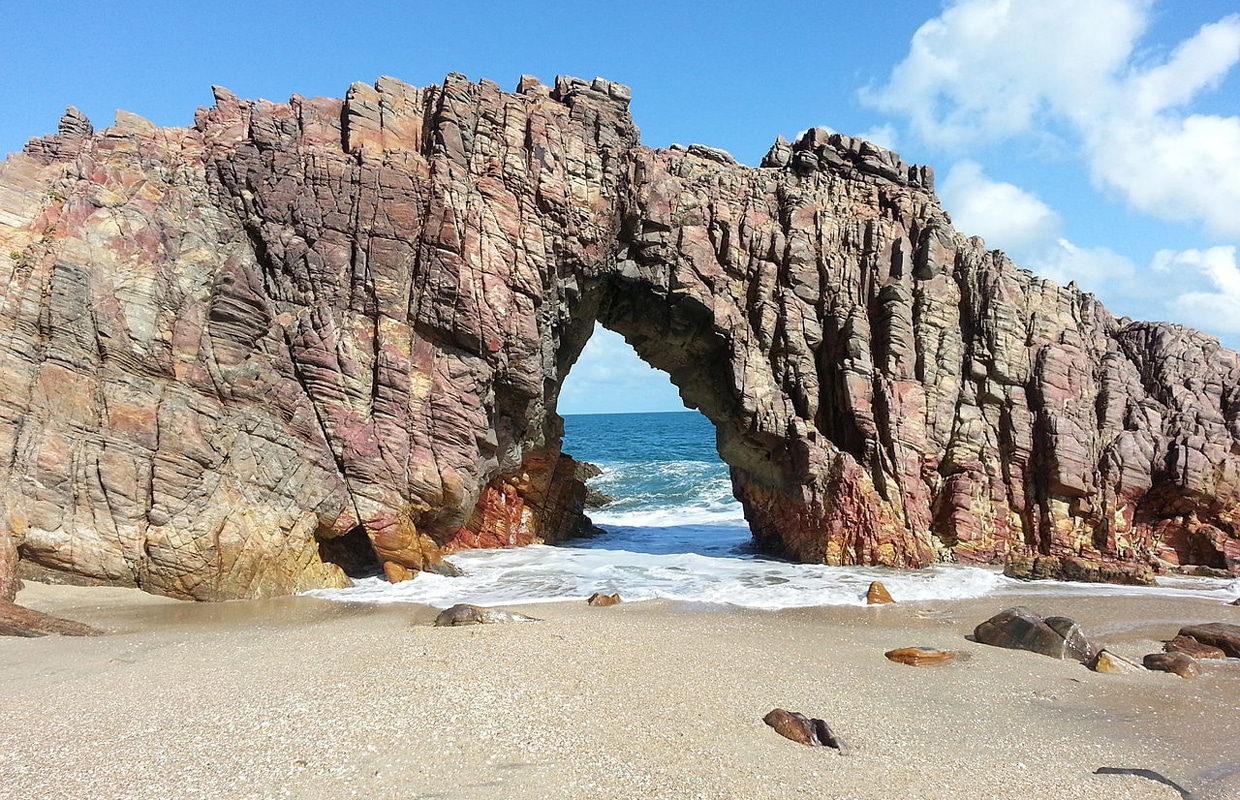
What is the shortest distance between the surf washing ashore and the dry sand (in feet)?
0.13

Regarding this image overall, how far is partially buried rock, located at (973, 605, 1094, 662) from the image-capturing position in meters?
12.4

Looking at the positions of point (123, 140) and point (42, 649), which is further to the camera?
point (123, 140)

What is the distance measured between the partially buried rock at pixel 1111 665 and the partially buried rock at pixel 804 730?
6.61 metres

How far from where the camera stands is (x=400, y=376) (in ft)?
65.0

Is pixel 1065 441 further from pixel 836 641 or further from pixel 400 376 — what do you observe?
pixel 400 376

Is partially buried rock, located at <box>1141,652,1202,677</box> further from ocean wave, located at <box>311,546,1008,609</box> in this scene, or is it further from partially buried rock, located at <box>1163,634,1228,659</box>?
ocean wave, located at <box>311,546,1008,609</box>

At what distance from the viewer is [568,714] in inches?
338

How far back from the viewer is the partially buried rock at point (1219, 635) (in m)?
12.6

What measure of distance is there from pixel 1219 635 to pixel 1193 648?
747mm

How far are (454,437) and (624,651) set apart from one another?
10667 mm

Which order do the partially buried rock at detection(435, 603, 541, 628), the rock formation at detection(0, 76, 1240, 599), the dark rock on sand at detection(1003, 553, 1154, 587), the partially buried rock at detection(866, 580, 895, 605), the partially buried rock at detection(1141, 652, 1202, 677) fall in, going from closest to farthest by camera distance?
the partially buried rock at detection(1141, 652, 1202, 677) → the partially buried rock at detection(435, 603, 541, 628) → the rock formation at detection(0, 76, 1240, 599) → the partially buried rock at detection(866, 580, 895, 605) → the dark rock on sand at detection(1003, 553, 1154, 587)

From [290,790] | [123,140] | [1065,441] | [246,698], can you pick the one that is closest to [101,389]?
[123,140]

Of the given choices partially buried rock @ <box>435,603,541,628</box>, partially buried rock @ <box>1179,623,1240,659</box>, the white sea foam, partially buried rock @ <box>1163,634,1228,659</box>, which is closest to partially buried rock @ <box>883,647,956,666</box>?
partially buried rock @ <box>1163,634,1228,659</box>

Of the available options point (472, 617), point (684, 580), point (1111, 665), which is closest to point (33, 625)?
point (472, 617)
